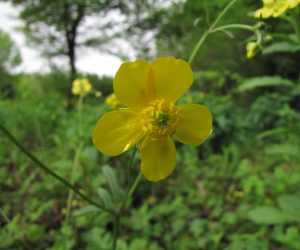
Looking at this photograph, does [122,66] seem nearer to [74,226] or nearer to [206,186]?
[74,226]

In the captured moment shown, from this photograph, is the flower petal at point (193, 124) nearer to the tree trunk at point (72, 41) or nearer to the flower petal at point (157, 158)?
the flower petal at point (157, 158)

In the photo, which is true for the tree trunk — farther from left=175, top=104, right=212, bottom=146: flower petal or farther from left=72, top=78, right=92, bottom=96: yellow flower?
left=175, top=104, right=212, bottom=146: flower petal

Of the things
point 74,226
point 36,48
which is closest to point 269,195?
point 74,226

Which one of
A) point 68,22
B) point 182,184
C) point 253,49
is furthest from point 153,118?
point 68,22

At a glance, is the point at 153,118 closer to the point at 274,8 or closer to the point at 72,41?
the point at 274,8

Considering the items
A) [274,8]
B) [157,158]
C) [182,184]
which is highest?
[274,8]

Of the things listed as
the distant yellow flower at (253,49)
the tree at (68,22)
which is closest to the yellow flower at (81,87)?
the distant yellow flower at (253,49)
